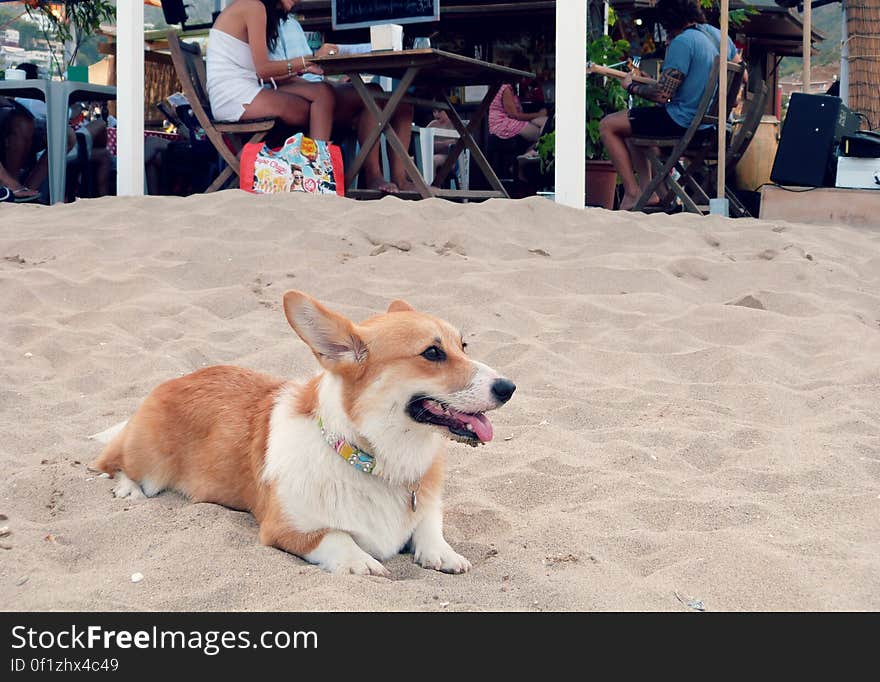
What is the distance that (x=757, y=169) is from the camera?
31.8ft

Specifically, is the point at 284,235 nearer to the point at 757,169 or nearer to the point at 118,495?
the point at 118,495

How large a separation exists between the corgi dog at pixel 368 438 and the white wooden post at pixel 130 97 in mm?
5497

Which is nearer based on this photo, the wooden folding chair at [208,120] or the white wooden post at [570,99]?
the white wooden post at [570,99]

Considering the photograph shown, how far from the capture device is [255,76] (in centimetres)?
729

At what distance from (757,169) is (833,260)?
13.8ft

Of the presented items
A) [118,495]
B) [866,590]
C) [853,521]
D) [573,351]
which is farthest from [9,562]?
[573,351]

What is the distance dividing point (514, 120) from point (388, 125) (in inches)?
151

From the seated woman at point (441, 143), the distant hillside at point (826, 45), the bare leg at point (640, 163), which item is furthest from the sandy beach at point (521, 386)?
the distant hillside at point (826, 45)

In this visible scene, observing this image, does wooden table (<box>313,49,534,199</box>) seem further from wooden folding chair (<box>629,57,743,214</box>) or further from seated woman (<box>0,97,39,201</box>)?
seated woman (<box>0,97,39,201</box>)

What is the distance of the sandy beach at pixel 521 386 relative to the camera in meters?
2.22

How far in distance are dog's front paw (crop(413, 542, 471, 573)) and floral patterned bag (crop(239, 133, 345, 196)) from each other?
183 inches

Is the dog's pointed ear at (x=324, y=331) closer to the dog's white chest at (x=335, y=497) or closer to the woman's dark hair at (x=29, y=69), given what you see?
the dog's white chest at (x=335, y=497)

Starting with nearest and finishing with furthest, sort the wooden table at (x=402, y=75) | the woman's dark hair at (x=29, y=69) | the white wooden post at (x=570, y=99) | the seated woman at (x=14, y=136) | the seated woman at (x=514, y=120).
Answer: the white wooden post at (x=570, y=99), the wooden table at (x=402, y=75), the seated woman at (x=14, y=136), the woman's dark hair at (x=29, y=69), the seated woman at (x=514, y=120)

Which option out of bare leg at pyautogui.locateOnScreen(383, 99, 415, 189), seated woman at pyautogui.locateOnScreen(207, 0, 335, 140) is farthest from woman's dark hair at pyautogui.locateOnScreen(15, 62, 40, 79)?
bare leg at pyautogui.locateOnScreen(383, 99, 415, 189)
